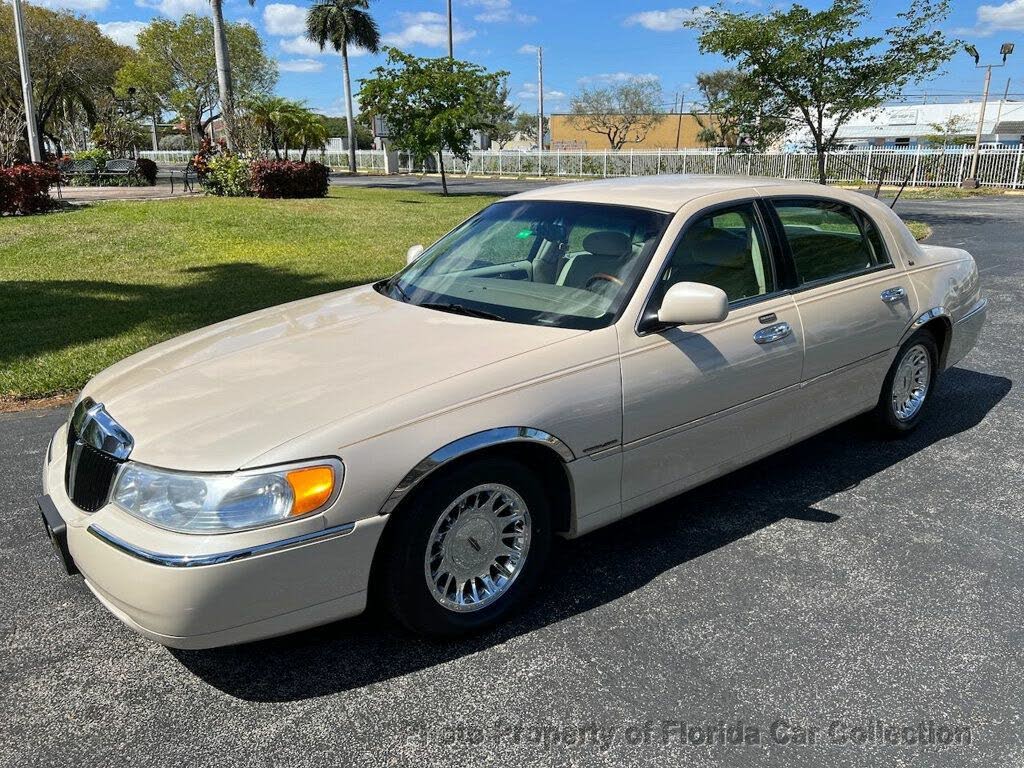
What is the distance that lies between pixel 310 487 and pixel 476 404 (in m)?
0.63

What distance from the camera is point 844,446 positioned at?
4.82 m

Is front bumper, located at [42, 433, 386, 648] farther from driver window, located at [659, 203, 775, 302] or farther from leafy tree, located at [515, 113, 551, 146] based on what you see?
leafy tree, located at [515, 113, 551, 146]

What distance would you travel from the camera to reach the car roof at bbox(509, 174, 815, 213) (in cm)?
368

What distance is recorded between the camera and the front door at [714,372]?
10.5 feet

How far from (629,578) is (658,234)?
58.6 inches

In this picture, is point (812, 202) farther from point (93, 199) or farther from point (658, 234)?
point (93, 199)

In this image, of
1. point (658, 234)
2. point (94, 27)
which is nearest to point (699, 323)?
point (658, 234)

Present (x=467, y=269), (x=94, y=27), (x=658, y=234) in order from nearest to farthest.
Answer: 1. (x=658, y=234)
2. (x=467, y=269)
3. (x=94, y=27)

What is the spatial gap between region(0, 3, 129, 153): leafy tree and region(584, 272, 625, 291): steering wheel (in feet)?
147

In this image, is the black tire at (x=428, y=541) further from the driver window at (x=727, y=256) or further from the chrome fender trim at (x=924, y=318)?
the chrome fender trim at (x=924, y=318)

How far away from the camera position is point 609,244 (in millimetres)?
3572

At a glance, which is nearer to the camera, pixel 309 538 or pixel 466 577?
pixel 309 538

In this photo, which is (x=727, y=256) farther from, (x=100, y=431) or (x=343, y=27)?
(x=343, y=27)

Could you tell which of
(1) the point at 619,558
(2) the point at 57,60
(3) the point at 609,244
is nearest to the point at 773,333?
(3) the point at 609,244
